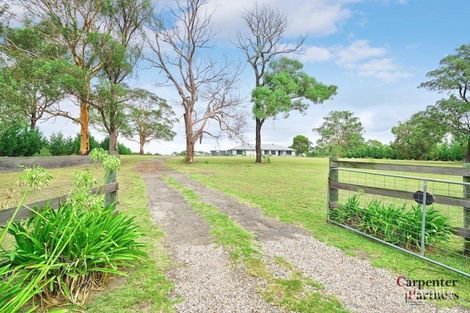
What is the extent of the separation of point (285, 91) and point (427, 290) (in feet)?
70.0

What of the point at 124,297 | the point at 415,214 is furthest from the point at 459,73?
the point at 124,297

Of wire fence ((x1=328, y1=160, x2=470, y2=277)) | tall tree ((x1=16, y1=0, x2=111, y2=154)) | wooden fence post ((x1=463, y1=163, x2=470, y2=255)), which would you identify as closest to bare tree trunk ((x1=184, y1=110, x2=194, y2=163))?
tall tree ((x1=16, y1=0, x2=111, y2=154))

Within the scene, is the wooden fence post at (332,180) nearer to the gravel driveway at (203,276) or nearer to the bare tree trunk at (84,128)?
the gravel driveway at (203,276)

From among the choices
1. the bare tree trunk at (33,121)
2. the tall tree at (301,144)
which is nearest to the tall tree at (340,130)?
the tall tree at (301,144)

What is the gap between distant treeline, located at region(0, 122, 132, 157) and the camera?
1614 centimetres

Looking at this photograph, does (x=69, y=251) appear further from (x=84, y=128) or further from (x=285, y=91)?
(x=285, y=91)

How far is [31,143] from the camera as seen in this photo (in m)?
17.8

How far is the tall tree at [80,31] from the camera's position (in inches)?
670

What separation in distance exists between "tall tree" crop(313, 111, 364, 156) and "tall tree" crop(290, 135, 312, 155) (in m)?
8.16

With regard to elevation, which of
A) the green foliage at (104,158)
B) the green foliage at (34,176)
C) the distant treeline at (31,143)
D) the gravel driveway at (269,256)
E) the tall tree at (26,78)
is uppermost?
the tall tree at (26,78)

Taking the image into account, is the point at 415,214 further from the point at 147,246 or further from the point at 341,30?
the point at 341,30

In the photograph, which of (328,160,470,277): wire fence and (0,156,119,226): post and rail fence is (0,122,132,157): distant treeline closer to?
(0,156,119,226): post and rail fence

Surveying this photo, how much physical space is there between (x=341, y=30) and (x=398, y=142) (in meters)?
36.1

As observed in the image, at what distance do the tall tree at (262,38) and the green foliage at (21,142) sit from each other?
58.6ft
